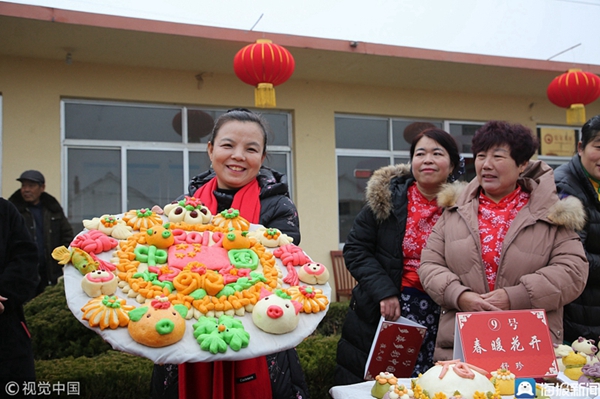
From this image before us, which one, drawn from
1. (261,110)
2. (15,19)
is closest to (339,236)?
(261,110)

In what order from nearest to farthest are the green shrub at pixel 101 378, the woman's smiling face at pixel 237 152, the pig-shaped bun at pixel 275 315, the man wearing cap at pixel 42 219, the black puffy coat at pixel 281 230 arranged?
the pig-shaped bun at pixel 275 315 → the black puffy coat at pixel 281 230 → the woman's smiling face at pixel 237 152 → the green shrub at pixel 101 378 → the man wearing cap at pixel 42 219

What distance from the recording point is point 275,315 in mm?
1462

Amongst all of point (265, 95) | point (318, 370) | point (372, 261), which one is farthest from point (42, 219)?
point (372, 261)

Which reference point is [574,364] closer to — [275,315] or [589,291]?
[589,291]

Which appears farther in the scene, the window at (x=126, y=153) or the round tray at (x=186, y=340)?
the window at (x=126, y=153)

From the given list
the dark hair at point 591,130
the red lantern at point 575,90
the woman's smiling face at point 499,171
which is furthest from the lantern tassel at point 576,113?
the woman's smiling face at point 499,171

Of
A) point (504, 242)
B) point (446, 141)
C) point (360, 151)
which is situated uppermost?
point (360, 151)

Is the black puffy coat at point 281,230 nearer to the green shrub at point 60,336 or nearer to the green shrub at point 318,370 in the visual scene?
the green shrub at point 318,370

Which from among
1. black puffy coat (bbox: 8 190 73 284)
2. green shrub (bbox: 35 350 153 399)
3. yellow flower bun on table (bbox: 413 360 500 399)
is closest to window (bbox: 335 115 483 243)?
black puffy coat (bbox: 8 190 73 284)

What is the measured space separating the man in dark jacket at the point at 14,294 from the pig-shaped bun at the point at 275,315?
57.3 inches

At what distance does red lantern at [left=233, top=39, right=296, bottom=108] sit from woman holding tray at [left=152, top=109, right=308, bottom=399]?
3.35 meters

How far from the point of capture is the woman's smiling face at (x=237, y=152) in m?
1.93

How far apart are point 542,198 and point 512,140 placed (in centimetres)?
28

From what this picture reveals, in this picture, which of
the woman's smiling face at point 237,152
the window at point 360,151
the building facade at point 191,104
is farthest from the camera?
the window at point 360,151
